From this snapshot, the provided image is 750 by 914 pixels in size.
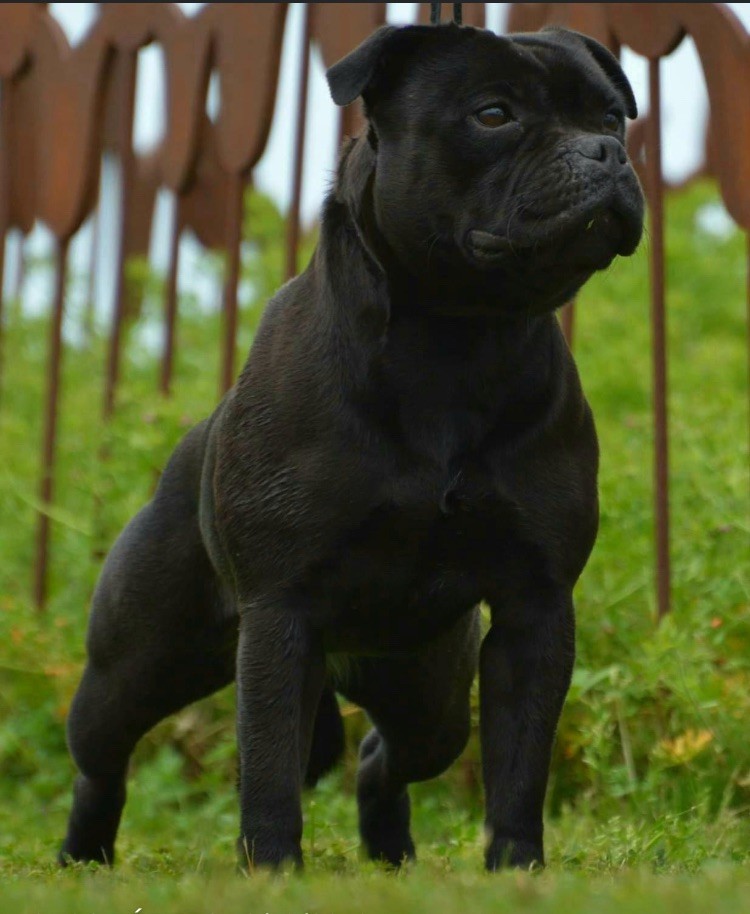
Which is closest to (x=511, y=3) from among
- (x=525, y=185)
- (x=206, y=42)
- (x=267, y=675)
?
(x=206, y=42)

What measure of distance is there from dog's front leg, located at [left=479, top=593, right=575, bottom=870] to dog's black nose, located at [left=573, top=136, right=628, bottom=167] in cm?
76

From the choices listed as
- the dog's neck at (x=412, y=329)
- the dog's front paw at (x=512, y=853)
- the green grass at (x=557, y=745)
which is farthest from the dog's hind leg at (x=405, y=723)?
the dog's neck at (x=412, y=329)

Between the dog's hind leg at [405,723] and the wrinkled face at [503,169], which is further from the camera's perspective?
the dog's hind leg at [405,723]

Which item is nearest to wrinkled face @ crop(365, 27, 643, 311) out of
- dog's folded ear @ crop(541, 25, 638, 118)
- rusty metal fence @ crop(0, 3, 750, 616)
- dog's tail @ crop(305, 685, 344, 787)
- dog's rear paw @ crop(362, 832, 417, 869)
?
dog's folded ear @ crop(541, 25, 638, 118)

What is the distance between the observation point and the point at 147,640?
11.3ft

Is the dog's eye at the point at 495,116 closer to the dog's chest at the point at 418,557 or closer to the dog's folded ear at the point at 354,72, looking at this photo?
the dog's folded ear at the point at 354,72

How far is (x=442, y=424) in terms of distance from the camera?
9.39 ft

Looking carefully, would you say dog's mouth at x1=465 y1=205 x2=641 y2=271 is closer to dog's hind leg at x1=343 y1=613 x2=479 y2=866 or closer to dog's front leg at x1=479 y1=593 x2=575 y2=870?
dog's front leg at x1=479 y1=593 x2=575 y2=870

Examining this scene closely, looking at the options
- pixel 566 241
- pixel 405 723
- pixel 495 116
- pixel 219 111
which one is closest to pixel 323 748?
pixel 405 723

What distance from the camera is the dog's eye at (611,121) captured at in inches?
114

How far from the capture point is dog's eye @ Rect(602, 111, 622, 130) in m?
2.89

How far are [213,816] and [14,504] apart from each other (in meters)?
2.02

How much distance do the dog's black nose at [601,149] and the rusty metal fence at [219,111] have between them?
186 cm

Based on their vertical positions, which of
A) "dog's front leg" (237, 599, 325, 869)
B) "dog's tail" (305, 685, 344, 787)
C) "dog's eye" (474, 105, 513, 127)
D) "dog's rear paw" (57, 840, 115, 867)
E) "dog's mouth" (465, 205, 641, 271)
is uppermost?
"dog's eye" (474, 105, 513, 127)
